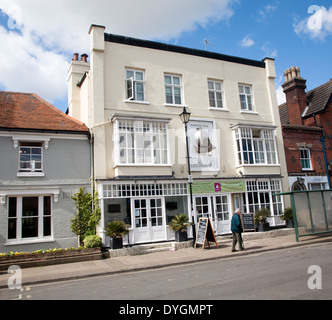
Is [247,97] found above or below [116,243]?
above

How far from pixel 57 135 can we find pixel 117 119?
2882 millimetres

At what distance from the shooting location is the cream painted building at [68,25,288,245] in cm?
1480

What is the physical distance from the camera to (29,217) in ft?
43.4

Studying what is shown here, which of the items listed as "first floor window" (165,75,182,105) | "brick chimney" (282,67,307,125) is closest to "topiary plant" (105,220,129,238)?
"first floor window" (165,75,182,105)

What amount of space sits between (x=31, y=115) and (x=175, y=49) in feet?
28.6

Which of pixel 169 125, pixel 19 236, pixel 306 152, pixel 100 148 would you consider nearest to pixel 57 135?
pixel 100 148

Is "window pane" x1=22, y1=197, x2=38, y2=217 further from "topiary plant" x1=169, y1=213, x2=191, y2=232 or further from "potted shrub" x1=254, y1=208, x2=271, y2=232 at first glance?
"potted shrub" x1=254, y1=208, x2=271, y2=232

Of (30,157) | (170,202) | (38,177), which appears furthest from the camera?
(170,202)

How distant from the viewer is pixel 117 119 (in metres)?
14.9

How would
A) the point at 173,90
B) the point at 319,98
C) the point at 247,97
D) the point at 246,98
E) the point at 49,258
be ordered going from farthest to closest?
the point at 319,98 → the point at 247,97 → the point at 246,98 → the point at 173,90 → the point at 49,258

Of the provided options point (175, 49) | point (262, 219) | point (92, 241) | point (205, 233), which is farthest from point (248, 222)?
point (175, 49)

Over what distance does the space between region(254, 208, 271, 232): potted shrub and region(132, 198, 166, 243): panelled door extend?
17.9 ft

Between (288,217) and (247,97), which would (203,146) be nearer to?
(247,97)

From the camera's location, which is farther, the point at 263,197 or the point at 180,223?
the point at 263,197
